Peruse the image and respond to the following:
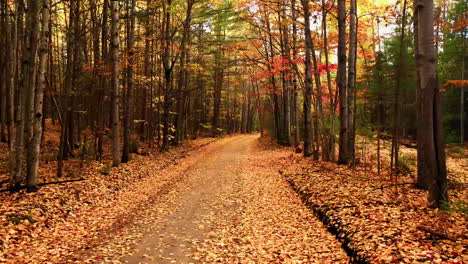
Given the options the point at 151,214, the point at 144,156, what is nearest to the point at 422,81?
the point at 151,214

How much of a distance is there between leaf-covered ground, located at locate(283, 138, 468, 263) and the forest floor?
0.06 ft

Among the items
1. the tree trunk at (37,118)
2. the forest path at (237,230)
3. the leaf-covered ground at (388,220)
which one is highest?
the tree trunk at (37,118)

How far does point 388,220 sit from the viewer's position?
19.2 feet

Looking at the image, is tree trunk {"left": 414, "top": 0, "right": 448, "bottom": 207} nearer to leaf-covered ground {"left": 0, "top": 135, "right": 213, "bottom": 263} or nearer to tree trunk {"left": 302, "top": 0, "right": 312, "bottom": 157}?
leaf-covered ground {"left": 0, "top": 135, "right": 213, "bottom": 263}

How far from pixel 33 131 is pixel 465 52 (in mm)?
31772

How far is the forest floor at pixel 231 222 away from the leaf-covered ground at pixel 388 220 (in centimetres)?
2

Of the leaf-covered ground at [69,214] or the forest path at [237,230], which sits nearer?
the forest path at [237,230]

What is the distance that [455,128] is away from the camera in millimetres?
29688

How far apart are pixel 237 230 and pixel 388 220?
2992 mm

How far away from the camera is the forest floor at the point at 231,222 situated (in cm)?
510

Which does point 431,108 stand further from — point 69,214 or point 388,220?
point 69,214

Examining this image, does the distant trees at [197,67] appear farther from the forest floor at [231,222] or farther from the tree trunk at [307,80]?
the forest floor at [231,222]

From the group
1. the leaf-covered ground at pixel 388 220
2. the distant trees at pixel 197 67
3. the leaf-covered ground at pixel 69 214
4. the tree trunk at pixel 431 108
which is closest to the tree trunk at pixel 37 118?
the distant trees at pixel 197 67

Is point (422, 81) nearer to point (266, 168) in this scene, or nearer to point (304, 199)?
point (304, 199)
